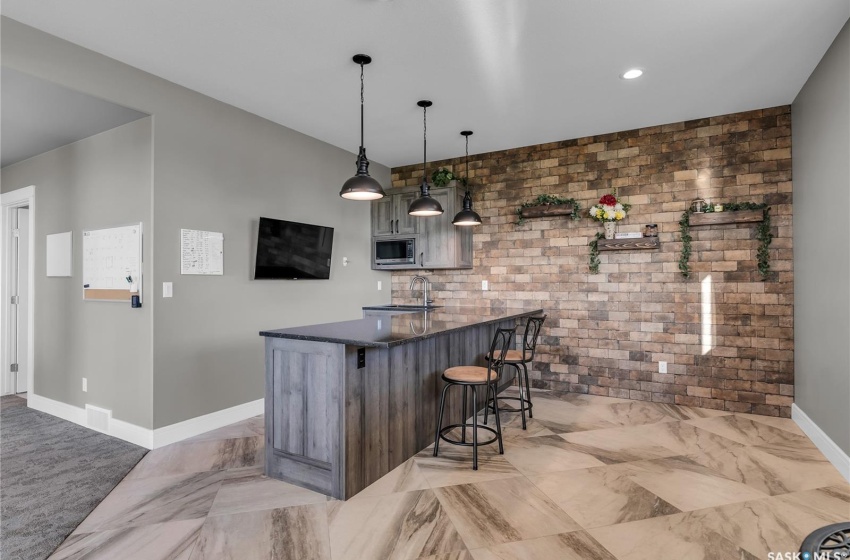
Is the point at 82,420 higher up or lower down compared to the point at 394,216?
lower down

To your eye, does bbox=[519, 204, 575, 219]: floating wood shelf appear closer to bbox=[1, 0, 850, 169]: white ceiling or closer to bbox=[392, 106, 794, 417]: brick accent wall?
bbox=[392, 106, 794, 417]: brick accent wall

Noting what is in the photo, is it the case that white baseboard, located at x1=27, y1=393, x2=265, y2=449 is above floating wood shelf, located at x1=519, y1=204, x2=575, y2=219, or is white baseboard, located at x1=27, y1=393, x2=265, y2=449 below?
below

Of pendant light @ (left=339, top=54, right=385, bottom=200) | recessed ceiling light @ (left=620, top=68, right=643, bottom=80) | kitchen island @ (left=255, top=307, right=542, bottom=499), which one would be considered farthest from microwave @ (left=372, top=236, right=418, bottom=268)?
recessed ceiling light @ (left=620, top=68, right=643, bottom=80)

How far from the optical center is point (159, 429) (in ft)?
11.2

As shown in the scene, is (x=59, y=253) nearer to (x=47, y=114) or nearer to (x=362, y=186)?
(x=47, y=114)

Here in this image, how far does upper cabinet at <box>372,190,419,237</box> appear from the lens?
5762 mm

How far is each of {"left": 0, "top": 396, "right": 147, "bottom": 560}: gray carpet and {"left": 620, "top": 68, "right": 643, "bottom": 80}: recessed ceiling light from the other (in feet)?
14.8

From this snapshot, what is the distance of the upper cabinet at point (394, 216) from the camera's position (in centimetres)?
576

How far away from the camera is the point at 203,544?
2.16 m

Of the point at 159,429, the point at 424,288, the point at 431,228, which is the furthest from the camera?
the point at 424,288

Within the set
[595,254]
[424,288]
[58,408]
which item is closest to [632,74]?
[595,254]

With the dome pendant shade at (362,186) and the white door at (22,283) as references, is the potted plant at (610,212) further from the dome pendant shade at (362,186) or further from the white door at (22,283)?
the white door at (22,283)

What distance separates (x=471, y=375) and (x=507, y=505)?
2.76 feet

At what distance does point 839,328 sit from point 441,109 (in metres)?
3.36
